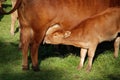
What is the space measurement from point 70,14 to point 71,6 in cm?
17

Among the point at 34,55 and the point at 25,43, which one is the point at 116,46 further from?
the point at 25,43

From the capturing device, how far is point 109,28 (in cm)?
700

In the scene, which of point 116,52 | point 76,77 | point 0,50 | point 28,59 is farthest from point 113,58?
point 0,50

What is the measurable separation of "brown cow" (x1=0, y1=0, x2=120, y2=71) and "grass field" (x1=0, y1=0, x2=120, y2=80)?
29 cm

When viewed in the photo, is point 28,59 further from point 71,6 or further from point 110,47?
point 110,47

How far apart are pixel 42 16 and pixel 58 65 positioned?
1123 millimetres

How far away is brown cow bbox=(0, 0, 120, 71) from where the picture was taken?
6.60m

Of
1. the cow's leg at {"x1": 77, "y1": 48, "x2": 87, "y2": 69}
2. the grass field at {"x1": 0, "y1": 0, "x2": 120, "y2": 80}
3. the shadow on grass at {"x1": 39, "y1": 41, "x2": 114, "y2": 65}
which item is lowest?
the shadow on grass at {"x1": 39, "y1": 41, "x2": 114, "y2": 65}

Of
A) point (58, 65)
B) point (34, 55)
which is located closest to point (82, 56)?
point (58, 65)

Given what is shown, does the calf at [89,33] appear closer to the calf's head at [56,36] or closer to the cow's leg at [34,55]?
the calf's head at [56,36]

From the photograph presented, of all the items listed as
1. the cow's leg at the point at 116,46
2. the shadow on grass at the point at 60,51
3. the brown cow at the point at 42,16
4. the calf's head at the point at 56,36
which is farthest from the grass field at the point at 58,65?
the calf's head at the point at 56,36

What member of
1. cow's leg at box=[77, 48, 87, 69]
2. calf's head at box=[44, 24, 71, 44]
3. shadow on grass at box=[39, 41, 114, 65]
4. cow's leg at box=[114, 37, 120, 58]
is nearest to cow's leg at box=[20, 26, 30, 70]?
calf's head at box=[44, 24, 71, 44]

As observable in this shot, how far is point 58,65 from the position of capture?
23.4 ft

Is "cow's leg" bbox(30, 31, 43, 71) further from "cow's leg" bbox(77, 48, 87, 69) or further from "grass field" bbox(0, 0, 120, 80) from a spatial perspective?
"cow's leg" bbox(77, 48, 87, 69)
